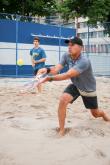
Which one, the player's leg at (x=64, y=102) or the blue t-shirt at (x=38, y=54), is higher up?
the blue t-shirt at (x=38, y=54)

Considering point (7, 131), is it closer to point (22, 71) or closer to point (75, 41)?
point (75, 41)

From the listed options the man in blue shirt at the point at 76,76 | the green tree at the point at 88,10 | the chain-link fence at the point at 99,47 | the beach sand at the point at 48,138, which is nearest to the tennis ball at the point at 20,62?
the chain-link fence at the point at 99,47

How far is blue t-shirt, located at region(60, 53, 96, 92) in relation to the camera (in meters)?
6.43

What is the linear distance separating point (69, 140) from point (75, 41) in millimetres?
1419

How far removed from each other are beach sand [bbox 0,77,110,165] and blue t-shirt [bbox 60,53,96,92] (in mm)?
634

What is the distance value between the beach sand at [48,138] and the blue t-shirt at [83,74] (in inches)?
24.9

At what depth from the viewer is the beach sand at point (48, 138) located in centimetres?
529

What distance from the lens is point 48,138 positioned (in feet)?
20.4

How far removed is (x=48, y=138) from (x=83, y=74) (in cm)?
110

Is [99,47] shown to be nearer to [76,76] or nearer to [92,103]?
[92,103]

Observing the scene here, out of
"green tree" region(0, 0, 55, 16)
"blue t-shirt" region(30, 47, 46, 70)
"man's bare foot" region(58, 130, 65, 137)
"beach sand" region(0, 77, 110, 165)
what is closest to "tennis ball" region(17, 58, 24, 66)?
"green tree" region(0, 0, 55, 16)

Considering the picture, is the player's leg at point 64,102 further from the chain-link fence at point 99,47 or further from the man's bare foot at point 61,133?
the chain-link fence at point 99,47

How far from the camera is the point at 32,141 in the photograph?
5.97 m

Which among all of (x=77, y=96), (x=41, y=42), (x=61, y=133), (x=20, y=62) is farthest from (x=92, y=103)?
(x=41, y=42)
